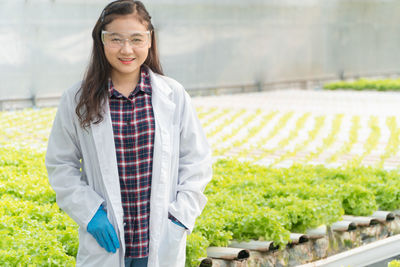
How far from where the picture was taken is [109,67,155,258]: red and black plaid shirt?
2.80m

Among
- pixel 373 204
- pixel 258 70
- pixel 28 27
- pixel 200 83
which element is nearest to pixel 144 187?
pixel 373 204

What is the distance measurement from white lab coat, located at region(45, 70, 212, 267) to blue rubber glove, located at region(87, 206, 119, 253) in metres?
0.03

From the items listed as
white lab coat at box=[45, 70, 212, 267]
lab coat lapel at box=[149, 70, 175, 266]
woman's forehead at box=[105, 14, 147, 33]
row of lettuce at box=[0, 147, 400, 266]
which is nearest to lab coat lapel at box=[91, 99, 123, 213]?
white lab coat at box=[45, 70, 212, 267]

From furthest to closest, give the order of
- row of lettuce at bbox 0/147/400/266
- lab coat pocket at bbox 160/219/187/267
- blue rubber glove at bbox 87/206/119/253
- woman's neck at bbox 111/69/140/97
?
row of lettuce at bbox 0/147/400/266, woman's neck at bbox 111/69/140/97, lab coat pocket at bbox 160/219/187/267, blue rubber glove at bbox 87/206/119/253

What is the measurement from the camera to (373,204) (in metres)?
5.75

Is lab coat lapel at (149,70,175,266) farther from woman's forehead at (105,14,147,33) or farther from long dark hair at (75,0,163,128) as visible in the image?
woman's forehead at (105,14,147,33)

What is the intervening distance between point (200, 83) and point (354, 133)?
7938mm

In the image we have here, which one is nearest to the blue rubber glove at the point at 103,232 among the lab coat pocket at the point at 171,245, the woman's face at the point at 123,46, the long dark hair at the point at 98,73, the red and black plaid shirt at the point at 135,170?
the red and black plaid shirt at the point at 135,170

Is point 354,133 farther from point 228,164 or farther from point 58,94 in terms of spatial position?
point 58,94

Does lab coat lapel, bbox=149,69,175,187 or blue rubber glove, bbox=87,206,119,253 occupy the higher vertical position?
lab coat lapel, bbox=149,69,175,187

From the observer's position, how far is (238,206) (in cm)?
524

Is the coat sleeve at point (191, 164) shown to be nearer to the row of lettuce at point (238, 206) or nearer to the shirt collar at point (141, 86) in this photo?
the shirt collar at point (141, 86)

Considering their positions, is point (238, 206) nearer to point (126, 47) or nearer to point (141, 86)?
point (141, 86)

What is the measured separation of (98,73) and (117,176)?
Answer: 474 mm
